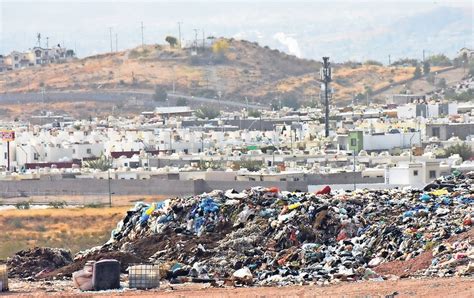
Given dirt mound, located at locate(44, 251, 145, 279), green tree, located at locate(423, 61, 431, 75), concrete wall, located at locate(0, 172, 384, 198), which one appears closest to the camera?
dirt mound, located at locate(44, 251, 145, 279)

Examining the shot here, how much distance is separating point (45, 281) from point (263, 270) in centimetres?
322

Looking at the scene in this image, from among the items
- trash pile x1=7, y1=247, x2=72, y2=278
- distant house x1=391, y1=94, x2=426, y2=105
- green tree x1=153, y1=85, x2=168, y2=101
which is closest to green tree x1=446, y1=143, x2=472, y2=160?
trash pile x1=7, y1=247, x2=72, y2=278

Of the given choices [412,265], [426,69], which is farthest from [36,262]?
[426,69]

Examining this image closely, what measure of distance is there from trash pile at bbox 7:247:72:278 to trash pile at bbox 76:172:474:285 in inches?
15.9

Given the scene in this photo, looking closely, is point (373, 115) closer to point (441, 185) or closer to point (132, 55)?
point (132, 55)

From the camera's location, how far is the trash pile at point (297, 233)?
27.8 metres

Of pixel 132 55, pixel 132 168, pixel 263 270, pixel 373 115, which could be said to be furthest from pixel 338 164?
pixel 132 55

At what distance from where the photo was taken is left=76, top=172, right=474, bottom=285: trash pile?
91.1 ft

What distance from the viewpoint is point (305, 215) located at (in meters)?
30.1

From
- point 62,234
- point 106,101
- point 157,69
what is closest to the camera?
point 62,234

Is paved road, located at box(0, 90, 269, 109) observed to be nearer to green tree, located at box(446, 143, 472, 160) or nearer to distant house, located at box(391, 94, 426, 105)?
distant house, located at box(391, 94, 426, 105)

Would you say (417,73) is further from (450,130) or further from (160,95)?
(450,130)

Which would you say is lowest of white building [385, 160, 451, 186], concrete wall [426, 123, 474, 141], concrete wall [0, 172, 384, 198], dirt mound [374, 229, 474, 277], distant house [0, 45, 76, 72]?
concrete wall [0, 172, 384, 198]

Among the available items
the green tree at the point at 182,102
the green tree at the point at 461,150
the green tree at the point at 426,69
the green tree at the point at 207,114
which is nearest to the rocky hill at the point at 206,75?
the green tree at the point at 426,69
